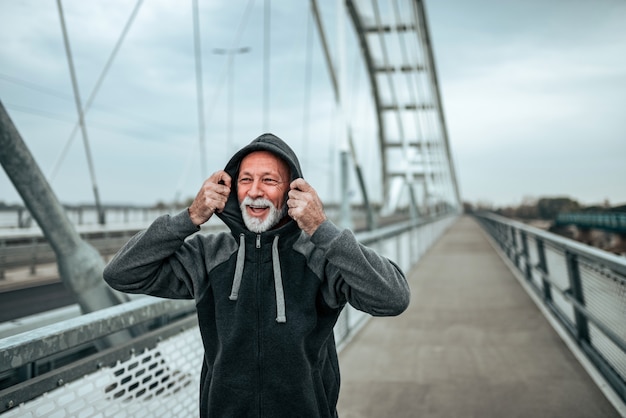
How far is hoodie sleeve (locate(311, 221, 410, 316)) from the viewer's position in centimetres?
148

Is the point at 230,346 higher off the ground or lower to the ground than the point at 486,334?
Result: higher

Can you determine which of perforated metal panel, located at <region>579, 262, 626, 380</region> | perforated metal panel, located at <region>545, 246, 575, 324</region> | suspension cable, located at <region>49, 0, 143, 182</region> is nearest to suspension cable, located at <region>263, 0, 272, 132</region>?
suspension cable, located at <region>49, 0, 143, 182</region>

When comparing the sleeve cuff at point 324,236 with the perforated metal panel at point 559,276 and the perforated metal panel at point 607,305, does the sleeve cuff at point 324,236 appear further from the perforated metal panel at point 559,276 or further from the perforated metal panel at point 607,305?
the perforated metal panel at point 559,276

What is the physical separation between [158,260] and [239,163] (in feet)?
→ 1.32

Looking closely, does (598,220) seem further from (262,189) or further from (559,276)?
(262,189)

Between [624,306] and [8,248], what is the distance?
48.8 feet

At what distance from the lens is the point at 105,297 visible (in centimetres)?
251

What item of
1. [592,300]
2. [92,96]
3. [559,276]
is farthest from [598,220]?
[92,96]

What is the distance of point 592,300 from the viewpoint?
390 centimetres

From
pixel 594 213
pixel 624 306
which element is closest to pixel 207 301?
pixel 624 306

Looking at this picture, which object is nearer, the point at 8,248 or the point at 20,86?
the point at 20,86

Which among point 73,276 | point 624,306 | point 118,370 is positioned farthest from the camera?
point 624,306

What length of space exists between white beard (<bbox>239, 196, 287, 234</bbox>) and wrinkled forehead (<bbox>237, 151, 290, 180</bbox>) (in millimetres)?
99

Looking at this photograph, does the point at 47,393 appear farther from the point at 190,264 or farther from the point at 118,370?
the point at 190,264
